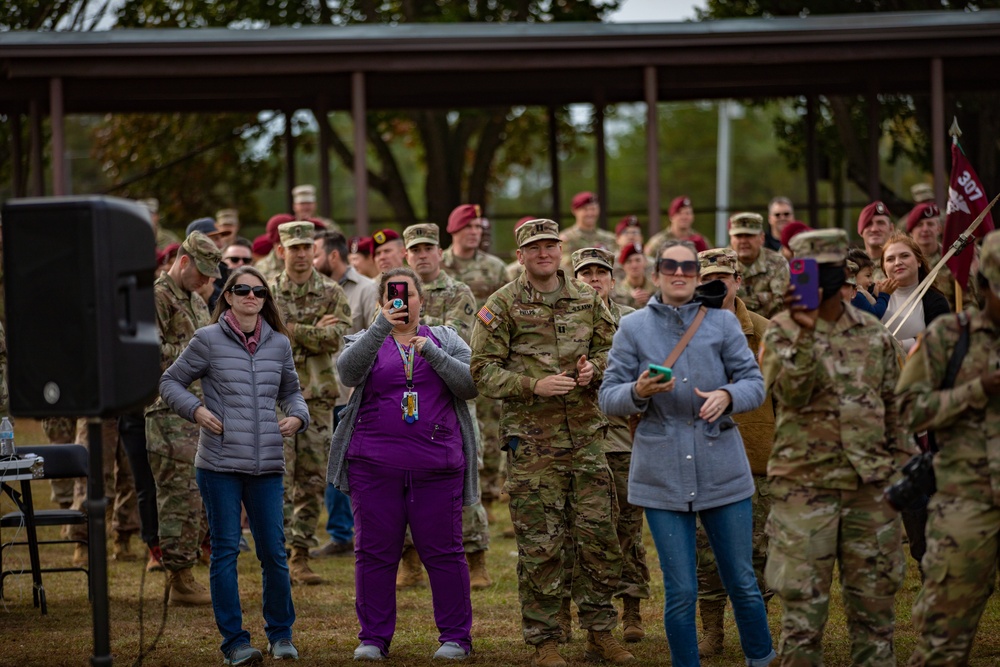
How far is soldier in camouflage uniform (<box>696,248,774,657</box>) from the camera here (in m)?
7.16

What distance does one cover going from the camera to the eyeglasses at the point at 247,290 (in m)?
7.39

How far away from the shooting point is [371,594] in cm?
734

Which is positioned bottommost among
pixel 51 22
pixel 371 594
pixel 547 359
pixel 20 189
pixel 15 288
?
pixel 371 594

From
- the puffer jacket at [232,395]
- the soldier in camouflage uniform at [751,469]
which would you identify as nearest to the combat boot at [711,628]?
the soldier in camouflage uniform at [751,469]

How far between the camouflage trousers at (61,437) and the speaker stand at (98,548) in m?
5.26

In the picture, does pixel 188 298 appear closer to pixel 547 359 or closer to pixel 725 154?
pixel 547 359

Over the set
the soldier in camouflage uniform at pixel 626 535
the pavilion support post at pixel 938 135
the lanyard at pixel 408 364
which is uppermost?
the pavilion support post at pixel 938 135

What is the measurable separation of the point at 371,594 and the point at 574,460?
137cm

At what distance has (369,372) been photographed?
732 centimetres

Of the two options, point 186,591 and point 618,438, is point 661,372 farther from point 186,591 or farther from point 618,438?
point 186,591

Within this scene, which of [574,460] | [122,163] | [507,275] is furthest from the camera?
[122,163]

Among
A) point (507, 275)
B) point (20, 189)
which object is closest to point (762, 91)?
point (507, 275)

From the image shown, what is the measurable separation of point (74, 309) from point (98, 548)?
1.01 metres

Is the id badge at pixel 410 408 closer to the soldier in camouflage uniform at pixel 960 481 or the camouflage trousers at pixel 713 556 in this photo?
the camouflage trousers at pixel 713 556
